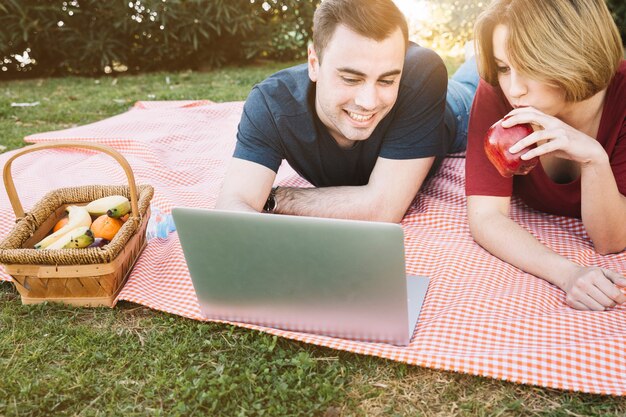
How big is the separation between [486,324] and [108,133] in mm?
3260

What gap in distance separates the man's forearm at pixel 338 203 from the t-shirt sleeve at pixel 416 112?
8.9 inches

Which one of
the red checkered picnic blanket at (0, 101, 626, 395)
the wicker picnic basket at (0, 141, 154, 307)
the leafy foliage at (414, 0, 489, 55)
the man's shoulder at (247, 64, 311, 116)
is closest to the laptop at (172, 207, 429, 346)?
the red checkered picnic blanket at (0, 101, 626, 395)

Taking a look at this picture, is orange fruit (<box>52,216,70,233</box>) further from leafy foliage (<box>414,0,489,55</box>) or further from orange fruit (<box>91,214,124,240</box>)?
leafy foliage (<box>414,0,489,55</box>)

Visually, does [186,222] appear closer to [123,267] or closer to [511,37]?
[123,267]

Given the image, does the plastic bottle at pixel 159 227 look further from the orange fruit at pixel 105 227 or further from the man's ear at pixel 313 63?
the man's ear at pixel 313 63

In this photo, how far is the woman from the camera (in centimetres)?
203

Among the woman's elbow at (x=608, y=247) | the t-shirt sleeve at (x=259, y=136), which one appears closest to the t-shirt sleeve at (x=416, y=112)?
the t-shirt sleeve at (x=259, y=136)

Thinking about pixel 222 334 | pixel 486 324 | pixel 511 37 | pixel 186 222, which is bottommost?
pixel 222 334

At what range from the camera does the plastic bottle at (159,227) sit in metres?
2.90

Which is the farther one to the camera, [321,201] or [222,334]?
[321,201]

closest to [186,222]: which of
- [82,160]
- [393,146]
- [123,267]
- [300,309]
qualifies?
[300,309]

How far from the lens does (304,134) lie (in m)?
2.67

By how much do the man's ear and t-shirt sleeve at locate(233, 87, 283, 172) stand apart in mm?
261

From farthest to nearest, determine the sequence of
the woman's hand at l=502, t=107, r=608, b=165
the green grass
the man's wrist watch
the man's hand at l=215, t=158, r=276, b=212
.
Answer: the man's wrist watch → the man's hand at l=215, t=158, r=276, b=212 → the woman's hand at l=502, t=107, r=608, b=165 → the green grass
